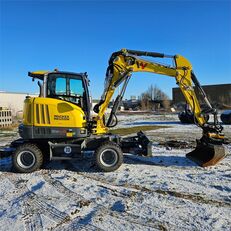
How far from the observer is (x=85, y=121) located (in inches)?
306

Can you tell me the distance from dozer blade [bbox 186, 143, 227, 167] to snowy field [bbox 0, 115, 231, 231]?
0.64 ft

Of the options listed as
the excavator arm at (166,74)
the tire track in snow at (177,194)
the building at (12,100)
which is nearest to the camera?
the tire track in snow at (177,194)

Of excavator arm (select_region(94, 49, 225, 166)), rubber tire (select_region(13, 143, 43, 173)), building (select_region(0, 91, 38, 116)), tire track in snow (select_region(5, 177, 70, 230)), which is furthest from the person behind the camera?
building (select_region(0, 91, 38, 116))

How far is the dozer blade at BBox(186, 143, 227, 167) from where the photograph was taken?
7469 millimetres

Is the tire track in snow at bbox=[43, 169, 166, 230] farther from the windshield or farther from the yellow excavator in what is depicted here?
the windshield

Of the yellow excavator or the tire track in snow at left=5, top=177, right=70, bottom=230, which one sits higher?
the yellow excavator

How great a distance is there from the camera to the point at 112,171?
24.1ft

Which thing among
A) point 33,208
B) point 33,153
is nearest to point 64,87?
point 33,153

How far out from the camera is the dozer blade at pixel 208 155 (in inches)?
294

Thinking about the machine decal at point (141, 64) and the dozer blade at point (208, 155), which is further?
the machine decal at point (141, 64)

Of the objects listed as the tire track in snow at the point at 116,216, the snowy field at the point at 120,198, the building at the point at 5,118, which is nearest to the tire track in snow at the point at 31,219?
the snowy field at the point at 120,198

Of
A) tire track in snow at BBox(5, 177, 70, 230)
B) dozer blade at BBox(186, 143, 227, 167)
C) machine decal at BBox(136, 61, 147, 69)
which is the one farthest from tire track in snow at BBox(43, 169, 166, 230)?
machine decal at BBox(136, 61, 147, 69)

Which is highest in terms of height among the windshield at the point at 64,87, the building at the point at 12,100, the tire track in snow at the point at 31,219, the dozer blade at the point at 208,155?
the building at the point at 12,100

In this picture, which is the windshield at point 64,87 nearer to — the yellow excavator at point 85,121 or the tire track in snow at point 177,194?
the yellow excavator at point 85,121
